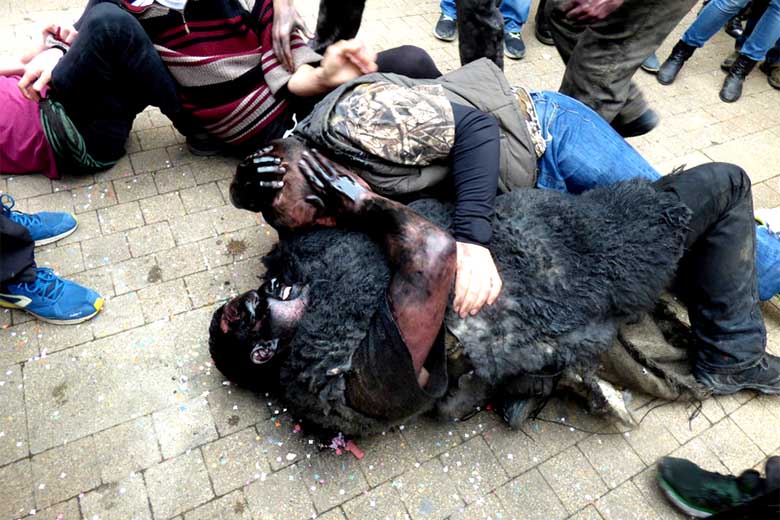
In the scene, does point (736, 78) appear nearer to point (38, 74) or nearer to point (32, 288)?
point (38, 74)

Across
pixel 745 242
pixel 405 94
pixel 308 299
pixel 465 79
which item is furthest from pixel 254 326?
pixel 745 242

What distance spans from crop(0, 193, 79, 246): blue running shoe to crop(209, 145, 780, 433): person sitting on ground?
1.25 metres

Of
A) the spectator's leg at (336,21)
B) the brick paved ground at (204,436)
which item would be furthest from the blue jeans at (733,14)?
the spectator's leg at (336,21)

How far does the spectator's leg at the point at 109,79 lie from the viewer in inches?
100

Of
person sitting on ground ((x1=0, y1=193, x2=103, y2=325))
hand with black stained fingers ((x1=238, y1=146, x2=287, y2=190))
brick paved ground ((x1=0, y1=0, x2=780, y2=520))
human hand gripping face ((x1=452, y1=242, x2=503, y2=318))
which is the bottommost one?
brick paved ground ((x1=0, y1=0, x2=780, y2=520))

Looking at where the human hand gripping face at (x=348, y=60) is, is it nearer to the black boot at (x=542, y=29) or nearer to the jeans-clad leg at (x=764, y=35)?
the black boot at (x=542, y=29)

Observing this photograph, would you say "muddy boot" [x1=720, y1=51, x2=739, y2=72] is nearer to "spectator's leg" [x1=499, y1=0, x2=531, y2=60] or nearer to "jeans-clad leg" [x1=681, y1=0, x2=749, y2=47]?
"jeans-clad leg" [x1=681, y1=0, x2=749, y2=47]

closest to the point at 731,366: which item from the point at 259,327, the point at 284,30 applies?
the point at 259,327

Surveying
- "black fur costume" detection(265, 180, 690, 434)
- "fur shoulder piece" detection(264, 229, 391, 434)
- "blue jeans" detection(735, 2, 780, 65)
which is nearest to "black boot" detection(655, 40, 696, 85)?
"blue jeans" detection(735, 2, 780, 65)

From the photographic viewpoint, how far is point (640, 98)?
322 centimetres

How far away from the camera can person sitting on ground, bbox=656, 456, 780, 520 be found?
191 cm

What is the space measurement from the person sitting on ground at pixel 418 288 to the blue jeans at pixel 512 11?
3040 millimetres

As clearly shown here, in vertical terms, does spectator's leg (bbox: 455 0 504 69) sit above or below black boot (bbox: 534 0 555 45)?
above

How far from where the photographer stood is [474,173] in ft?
6.66
